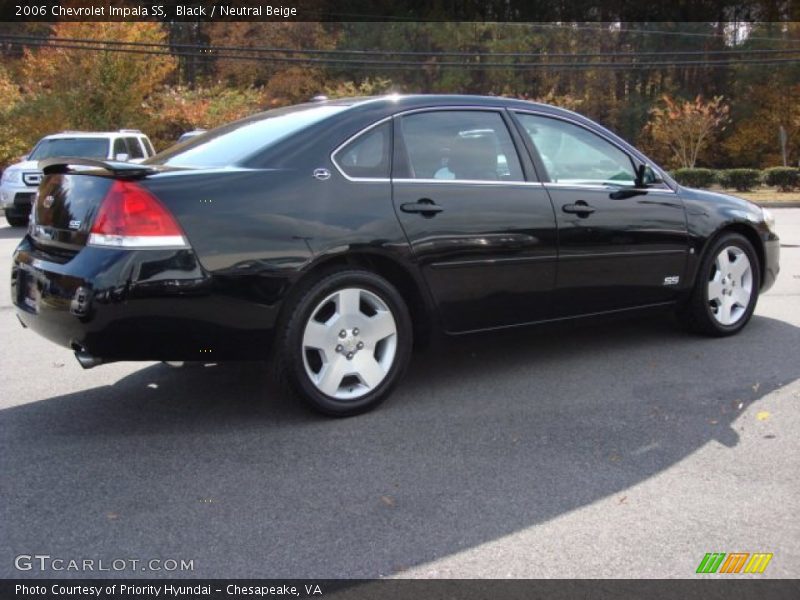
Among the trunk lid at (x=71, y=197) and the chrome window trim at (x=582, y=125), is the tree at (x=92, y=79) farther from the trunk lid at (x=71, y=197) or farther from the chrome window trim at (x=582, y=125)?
the chrome window trim at (x=582, y=125)

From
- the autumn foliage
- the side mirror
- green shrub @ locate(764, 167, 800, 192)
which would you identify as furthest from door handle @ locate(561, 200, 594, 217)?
the autumn foliage

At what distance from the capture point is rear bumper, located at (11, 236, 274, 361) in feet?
11.4

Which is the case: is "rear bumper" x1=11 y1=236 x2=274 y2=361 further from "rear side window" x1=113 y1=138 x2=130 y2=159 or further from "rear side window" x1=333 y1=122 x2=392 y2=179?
"rear side window" x1=113 y1=138 x2=130 y2=159

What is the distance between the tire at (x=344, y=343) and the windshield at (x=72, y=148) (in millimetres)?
12241

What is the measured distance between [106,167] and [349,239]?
3.82ft

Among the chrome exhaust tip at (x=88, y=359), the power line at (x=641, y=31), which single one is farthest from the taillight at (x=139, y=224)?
the power line at (x=641, y=31)

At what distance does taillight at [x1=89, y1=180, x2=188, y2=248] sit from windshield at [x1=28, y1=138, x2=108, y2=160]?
40.0ft

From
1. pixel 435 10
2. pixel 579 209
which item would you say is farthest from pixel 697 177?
pixel 579 209

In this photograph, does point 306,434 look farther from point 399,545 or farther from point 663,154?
point 663,154

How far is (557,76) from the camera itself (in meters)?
43.2

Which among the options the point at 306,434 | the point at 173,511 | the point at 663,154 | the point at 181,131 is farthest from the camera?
the point at 663,154

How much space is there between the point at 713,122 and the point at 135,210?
1405 inches

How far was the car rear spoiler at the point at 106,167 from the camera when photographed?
3.60 metres

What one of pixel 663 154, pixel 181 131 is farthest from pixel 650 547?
pixel 663 154
